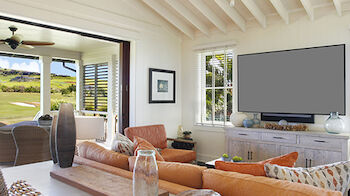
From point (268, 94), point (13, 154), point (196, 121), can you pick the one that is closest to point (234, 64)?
point (268, 94)

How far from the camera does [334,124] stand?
345 cm

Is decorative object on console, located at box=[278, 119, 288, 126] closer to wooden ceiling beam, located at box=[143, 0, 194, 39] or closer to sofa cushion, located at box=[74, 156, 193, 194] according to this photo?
wooden ceiling beam, located at box=[143, 0, 194, 39]

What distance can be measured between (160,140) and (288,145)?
1.95 m

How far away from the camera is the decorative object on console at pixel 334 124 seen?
3418 millimetres

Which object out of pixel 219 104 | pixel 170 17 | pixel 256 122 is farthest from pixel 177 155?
pixel 170 17

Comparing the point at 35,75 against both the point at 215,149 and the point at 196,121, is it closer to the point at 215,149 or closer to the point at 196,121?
the point at 196,121

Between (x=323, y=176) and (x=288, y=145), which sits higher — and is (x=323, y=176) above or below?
above

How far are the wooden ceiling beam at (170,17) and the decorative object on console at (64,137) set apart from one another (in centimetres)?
293

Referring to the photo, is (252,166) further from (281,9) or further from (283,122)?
(281,9)

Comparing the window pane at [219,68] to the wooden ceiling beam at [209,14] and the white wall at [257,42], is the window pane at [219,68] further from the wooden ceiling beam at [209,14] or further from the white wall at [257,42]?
the wooden ceiling beam at [209,14]

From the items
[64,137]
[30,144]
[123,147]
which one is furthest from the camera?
[30,144]

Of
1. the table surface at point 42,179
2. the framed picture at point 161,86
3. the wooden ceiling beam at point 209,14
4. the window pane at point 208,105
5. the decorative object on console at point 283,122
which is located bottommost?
the table surface at point 42,179

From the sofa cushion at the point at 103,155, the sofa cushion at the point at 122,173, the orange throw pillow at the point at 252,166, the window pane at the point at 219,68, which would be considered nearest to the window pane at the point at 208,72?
the window pane at the point at 219,68

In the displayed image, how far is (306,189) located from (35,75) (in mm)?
7638
